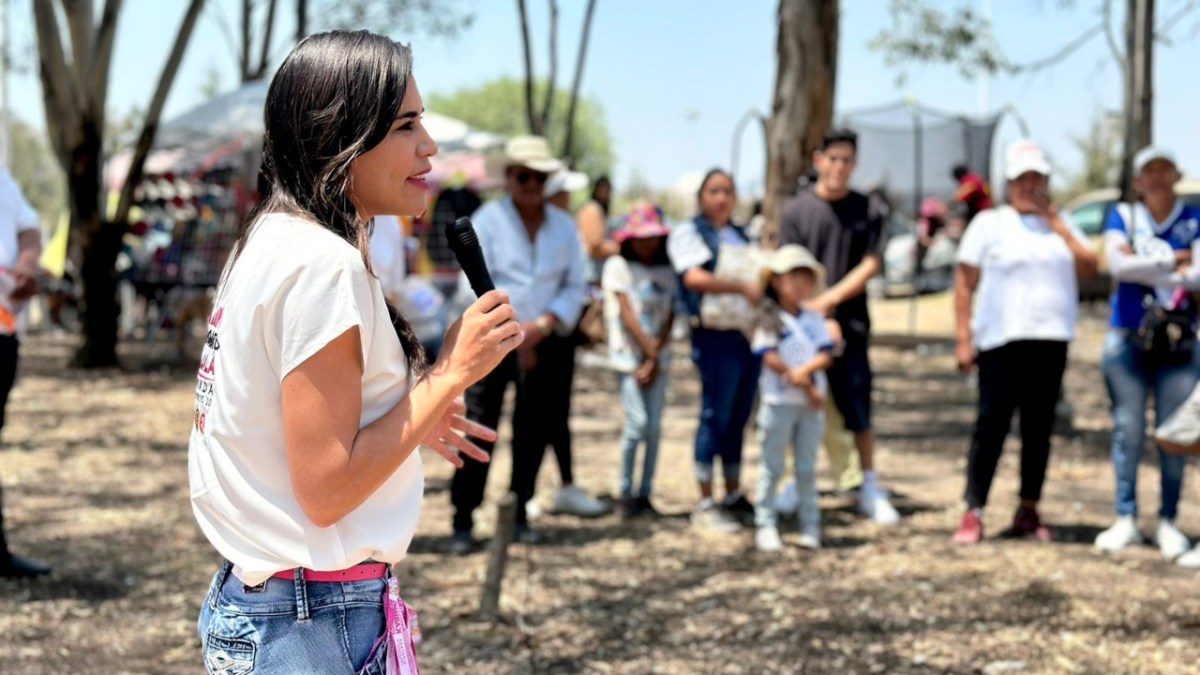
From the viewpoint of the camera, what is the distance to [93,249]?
41.7 ft

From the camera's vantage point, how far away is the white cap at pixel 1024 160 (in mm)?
5992

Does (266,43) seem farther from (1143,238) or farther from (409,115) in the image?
(409,115)

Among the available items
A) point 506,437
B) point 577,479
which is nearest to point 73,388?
point 506,437

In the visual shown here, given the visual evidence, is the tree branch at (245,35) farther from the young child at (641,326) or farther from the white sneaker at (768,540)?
the white sneaker at (768,540)

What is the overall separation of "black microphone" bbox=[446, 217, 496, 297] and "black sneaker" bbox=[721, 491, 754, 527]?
459 cm

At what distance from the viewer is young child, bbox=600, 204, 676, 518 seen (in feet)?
22.6

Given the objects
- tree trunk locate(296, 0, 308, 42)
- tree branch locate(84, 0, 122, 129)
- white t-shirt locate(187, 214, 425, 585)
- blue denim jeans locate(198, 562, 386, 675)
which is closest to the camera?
white t-shirt locate(187, 214, 425, 585)

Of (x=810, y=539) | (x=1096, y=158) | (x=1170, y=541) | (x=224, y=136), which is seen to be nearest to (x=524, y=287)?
(x=810, y=539)

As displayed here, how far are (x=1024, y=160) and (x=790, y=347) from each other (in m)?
1.39

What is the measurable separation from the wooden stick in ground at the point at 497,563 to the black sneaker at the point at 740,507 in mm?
1882

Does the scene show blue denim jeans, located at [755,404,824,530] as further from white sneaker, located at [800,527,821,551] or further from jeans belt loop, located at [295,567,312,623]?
jeans belt loop, located at [295,567,312,623]

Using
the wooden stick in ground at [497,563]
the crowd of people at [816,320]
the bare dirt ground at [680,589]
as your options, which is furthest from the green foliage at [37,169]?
the wooden stick in ground at [497,563]

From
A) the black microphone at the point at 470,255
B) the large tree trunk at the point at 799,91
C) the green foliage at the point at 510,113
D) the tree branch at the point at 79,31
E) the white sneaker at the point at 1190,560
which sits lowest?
the white sneaker at the point at 1190,560

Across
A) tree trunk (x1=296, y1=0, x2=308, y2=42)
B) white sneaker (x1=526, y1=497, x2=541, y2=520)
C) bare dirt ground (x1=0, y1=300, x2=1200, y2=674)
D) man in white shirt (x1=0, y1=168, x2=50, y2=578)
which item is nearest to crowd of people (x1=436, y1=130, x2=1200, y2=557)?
white sneaker (x1=526, y1=497, x2=541, y2=520)
